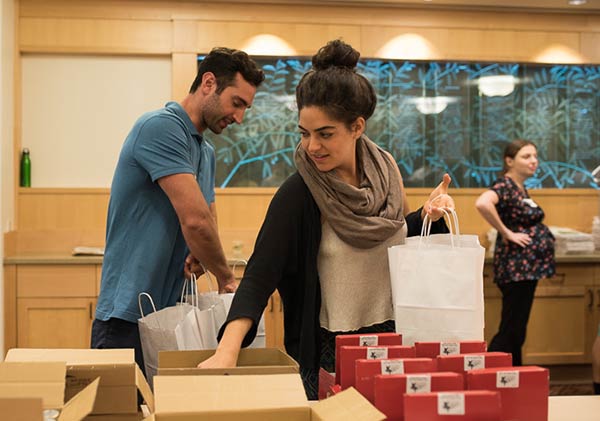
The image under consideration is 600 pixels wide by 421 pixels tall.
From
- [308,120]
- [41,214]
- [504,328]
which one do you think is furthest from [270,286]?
[41,214]

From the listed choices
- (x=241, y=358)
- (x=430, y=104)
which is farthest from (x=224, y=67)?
(x=430, y=104)

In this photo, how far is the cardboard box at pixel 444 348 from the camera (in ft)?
5.41

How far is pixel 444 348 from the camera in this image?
1.65m

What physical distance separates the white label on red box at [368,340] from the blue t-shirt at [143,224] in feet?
3.06

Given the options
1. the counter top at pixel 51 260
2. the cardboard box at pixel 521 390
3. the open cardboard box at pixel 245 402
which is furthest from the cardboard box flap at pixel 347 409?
the counter top at pixel 51 260

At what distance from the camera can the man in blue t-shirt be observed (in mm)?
2395

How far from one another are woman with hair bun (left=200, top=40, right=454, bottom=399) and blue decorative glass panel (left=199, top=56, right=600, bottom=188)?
347cm

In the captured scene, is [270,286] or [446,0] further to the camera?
[446,0]

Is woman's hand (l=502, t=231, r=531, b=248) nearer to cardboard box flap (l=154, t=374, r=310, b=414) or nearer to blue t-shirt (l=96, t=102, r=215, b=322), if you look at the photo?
blue t-shirt (l=96, t=102, r=215, b=322)

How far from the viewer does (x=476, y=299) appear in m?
1.85

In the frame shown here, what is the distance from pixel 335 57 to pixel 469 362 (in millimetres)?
846

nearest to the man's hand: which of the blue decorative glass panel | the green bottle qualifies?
the blue decorative glass panel

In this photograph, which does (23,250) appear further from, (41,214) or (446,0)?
(446,0)

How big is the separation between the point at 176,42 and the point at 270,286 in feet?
12.3
